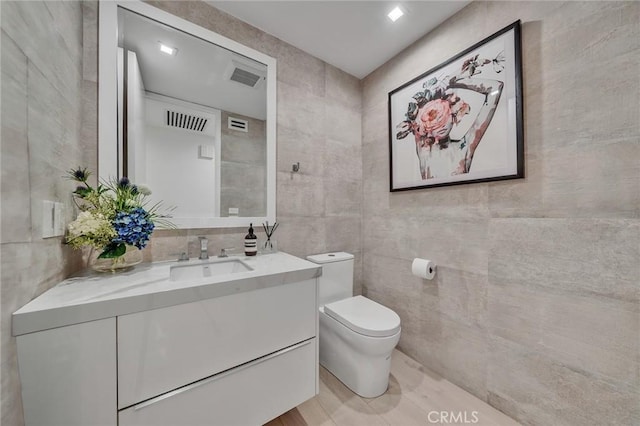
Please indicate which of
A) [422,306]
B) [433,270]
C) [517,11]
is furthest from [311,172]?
[517,11]

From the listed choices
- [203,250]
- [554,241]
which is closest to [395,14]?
[554,241]

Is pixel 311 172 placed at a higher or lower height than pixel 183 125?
lower

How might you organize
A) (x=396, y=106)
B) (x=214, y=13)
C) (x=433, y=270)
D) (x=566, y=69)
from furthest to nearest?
(x=396, y=106), (x=433, y=270), (x=214, y=13), (x=566, y=69)

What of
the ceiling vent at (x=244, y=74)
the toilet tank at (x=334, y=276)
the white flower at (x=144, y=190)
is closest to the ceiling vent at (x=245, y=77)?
the ceiling vent at (x=244, y=74)

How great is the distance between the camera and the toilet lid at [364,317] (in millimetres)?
1315

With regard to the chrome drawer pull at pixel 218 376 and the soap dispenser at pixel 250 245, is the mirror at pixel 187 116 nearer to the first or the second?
the soap dispenser at pixel 250 245

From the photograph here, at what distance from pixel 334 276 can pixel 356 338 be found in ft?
1.61

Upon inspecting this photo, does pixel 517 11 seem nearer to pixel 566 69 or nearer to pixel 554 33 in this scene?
pixel 554 33

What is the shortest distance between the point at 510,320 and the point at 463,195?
733 mm

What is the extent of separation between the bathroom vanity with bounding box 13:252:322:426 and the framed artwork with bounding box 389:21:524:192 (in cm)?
112

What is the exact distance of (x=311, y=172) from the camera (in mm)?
1868

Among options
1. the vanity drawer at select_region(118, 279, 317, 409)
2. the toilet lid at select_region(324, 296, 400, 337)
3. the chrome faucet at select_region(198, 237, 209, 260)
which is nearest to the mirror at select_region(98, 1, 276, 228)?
the chrome faucet at select_region(198, 237, 209, 260)

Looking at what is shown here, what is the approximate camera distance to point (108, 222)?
945mm

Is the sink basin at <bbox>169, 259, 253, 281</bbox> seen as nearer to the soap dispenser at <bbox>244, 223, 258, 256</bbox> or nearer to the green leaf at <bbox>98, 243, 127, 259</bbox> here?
the soap dispenser at <bbox>244, 223, 258, 256</bbox>
